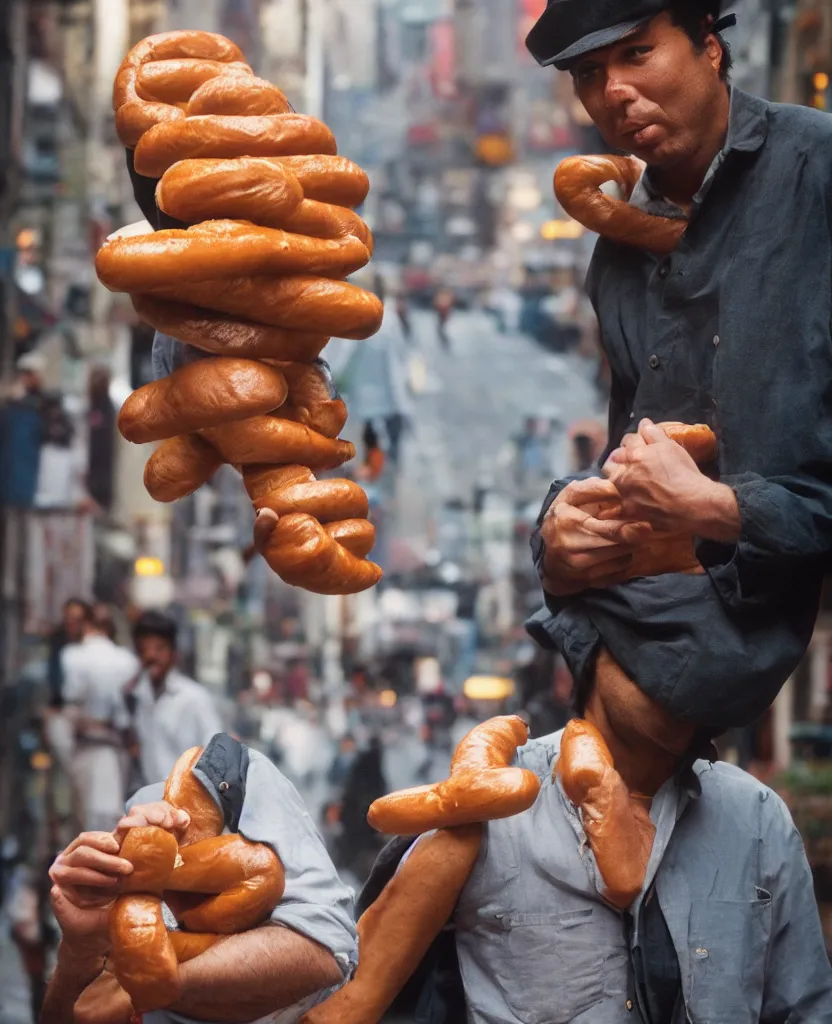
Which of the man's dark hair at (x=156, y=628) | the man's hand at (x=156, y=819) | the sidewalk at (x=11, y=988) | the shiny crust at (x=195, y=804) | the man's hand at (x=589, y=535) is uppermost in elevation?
the man's hand at (x=589, y=535)

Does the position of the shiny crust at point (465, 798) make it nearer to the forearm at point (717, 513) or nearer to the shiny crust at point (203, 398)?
the forearm at point (717, 513)

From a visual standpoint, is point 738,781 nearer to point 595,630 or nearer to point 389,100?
point 595,630

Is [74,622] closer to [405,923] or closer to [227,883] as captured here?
[405,923]

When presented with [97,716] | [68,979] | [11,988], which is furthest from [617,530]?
[11,988]

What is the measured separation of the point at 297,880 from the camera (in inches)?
98.6

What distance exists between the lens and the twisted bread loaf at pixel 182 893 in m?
2.25

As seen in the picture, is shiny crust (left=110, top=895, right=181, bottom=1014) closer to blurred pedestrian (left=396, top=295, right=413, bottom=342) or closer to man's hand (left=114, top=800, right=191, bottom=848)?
man's hand (left=114, top=800, right=191, bottom=848)

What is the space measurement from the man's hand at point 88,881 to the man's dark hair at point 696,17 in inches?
52.0

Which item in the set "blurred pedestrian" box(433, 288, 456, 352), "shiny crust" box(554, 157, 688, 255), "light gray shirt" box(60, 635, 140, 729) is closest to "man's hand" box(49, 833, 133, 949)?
"shiny crust" box(554, 157, 688, 255)

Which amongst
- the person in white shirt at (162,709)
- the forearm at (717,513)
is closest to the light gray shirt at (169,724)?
the person in white shirt at (162,709)

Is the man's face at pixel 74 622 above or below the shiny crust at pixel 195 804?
below

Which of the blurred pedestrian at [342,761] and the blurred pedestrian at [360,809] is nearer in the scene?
the blurred pedestrian at [360,809]

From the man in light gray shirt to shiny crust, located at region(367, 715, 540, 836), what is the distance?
13 cm

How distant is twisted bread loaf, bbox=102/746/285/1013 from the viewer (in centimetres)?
225
